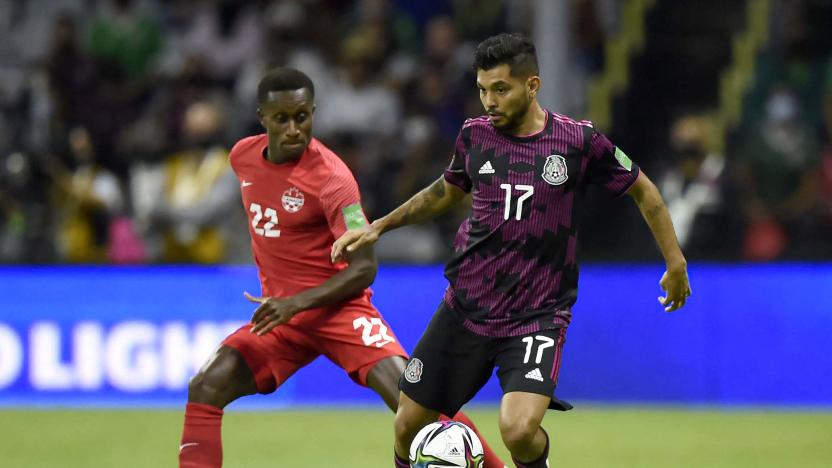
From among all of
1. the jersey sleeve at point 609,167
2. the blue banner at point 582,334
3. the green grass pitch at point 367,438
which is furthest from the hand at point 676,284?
the blue banner at point 582,334

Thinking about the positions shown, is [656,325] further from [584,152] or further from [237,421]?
[584,152]

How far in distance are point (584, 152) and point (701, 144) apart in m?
6.29

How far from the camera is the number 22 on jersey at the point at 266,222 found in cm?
690

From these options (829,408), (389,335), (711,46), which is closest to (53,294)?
(389,335)

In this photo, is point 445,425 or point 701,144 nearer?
point 445,425

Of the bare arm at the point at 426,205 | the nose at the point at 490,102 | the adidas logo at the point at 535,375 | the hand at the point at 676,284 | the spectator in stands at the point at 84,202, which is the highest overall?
the nose at the point at 490,102

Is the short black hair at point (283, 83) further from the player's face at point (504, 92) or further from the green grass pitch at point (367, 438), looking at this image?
the green grass pitch at point (367, 438)

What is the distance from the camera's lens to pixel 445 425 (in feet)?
19.7

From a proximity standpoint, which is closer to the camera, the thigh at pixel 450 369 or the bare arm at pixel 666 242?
the bare arm at pixel 666 242

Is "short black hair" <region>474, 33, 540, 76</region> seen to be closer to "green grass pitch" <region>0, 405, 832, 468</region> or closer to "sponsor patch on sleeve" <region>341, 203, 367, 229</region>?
"sponsor patch on sleeve" <region>341, 203, 367, 229</region>

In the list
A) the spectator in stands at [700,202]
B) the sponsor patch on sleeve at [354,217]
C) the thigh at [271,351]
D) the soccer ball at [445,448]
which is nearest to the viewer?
the soccer ball at [445,448]

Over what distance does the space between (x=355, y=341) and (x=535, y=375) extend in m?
1.13

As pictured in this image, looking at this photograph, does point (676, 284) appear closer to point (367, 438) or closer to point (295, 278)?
point (295, 278)

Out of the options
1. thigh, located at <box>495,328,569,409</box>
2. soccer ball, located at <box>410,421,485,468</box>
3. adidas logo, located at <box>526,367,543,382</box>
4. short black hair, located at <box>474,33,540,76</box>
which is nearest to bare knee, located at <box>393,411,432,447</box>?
soccer ball, located at <box>410,421,485,468</box>
